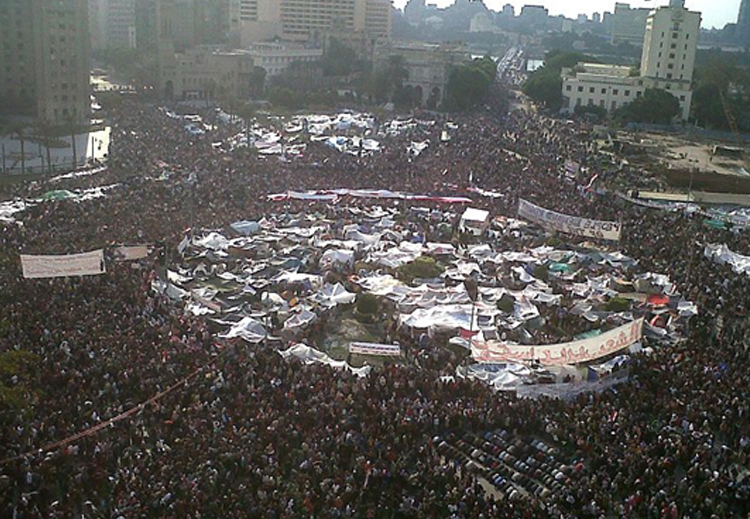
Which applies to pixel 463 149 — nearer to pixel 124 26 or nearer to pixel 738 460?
pixel 738 460

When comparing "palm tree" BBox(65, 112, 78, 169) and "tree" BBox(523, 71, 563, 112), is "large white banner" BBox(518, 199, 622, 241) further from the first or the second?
"tree" BBox(523, 71, 563, 112)

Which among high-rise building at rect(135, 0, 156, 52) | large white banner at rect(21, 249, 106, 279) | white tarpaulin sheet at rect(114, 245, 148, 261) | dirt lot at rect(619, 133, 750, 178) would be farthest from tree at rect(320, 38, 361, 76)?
large white banner at rect(21, 249, 106, 279)

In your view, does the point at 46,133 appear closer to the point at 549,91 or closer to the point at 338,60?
the point at 549,91

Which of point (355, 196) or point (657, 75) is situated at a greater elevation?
point (657, 75)

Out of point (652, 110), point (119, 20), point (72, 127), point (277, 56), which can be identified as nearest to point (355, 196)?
point (72, 127)

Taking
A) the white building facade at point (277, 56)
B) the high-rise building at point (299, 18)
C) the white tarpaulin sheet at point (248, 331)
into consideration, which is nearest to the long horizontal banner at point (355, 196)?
the white tarpaulin sheet at point (248, 331)

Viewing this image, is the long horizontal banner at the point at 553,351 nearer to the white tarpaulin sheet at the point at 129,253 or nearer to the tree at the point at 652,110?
the white tarpaulin sheet at the point at 129,253

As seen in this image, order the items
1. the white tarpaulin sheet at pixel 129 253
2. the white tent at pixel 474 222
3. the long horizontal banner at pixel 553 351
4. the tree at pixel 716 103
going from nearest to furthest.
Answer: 1. the long horizontal banner at pixel 553 351
2. the white tarpaulin sheet at pixel 129 253
3. the white tent at pixel 474 222
4. the tree at pixel 716 103
